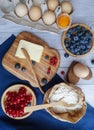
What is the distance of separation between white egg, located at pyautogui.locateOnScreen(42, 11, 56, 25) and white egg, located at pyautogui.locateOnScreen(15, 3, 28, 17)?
7 cm

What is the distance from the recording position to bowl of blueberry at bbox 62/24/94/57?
131cm

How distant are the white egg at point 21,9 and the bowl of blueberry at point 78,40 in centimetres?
15

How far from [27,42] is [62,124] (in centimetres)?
30

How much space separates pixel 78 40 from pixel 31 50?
0.16 meters

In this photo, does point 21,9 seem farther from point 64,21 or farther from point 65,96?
point 65,96

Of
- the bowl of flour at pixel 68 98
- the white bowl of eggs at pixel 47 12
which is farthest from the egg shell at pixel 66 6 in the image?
the bowl of flour at pixel 68 98

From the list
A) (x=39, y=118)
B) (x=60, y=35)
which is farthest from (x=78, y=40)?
Answer: (x=39, y=118)

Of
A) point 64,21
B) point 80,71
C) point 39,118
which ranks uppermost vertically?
point 64,21

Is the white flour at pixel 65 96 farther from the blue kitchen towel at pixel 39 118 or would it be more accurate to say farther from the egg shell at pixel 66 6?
the egg shell at pixel 66 6

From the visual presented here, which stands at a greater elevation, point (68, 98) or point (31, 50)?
point (31, 50)

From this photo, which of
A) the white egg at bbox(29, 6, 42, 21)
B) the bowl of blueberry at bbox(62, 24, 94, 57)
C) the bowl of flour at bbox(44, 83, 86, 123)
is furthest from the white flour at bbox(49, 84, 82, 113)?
the white egg at bbox(29, 6, 42, 21)

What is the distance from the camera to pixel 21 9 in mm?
1311

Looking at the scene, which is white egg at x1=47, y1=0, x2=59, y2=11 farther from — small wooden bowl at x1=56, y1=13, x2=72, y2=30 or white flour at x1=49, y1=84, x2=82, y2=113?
white flour at x1=49, y1=84, x2=82, y2=113

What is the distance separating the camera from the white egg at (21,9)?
1.31m
